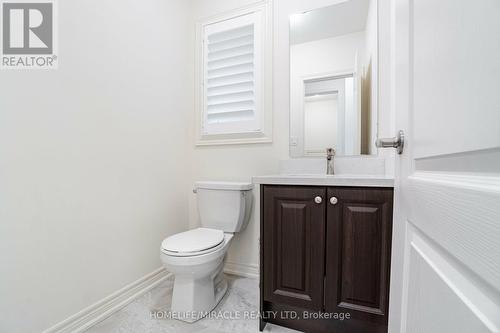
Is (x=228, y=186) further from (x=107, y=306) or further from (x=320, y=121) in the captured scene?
(x=107, y=306)

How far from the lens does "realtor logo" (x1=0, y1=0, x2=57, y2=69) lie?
→ 3.32 ft

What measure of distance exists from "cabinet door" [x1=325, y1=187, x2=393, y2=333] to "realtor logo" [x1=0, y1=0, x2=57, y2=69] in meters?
1.58

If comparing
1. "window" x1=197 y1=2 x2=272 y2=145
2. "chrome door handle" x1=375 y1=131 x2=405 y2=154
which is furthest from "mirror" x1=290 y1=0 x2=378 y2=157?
"chrome door handle" x1=375 y1=131 x2=405 y2=154

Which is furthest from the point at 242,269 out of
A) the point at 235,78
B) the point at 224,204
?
the point at 235,78

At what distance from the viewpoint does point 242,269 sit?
1.85m

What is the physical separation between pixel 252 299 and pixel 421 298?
50.2 inches

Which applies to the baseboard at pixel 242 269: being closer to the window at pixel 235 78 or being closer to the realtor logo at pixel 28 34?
the window at pixel 235 78

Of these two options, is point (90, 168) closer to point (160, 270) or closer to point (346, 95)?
point (160, 270)

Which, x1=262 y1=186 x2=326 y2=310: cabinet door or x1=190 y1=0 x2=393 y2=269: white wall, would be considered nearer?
x1=262 y1=186 x2=326 y2=310: cabinet door

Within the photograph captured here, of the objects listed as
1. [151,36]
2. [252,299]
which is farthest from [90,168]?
[252,299]

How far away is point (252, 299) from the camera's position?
1.50 meters

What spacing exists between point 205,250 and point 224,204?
0.44 metres

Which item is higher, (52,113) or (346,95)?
(346,95)

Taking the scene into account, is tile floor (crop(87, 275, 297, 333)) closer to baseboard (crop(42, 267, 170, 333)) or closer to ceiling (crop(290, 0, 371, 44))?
baseboard (crop(42, 267, 170, 333))
